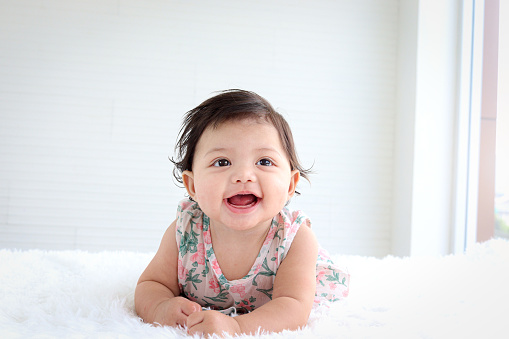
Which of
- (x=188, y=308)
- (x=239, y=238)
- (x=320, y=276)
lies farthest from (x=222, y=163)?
(x=320, y=276)

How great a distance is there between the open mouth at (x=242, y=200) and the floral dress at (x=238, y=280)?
143mm

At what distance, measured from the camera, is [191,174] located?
1.17m

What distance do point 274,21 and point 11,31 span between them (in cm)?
169

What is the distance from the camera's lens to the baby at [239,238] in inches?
40.0

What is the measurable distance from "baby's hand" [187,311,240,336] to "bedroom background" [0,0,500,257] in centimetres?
224

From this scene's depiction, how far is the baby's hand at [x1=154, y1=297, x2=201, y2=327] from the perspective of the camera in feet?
3.11

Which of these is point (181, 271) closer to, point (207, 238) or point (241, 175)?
point (207, 238)

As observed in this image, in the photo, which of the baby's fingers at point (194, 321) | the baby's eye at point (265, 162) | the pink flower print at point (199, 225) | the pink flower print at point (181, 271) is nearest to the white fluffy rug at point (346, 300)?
the baby's fingers at point (194, 321)

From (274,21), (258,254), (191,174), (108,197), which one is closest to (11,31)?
(108,197)

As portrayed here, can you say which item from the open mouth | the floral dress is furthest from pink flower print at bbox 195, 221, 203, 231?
the open mouth

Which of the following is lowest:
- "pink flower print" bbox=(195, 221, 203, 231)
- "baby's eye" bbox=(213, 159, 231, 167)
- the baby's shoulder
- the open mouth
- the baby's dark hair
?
"pink flower print" bbox=(195, 221, 203, 231)

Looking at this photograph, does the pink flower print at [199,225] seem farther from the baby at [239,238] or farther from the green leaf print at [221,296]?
the green leaf print at [221,296]

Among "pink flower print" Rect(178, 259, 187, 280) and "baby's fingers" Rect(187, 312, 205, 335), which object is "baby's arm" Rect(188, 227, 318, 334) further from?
"pink flower print" Rect(178, 259, 187, 280)

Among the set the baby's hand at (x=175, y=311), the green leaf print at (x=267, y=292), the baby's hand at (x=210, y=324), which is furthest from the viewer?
the green leaf print at (x=267, y=292)
